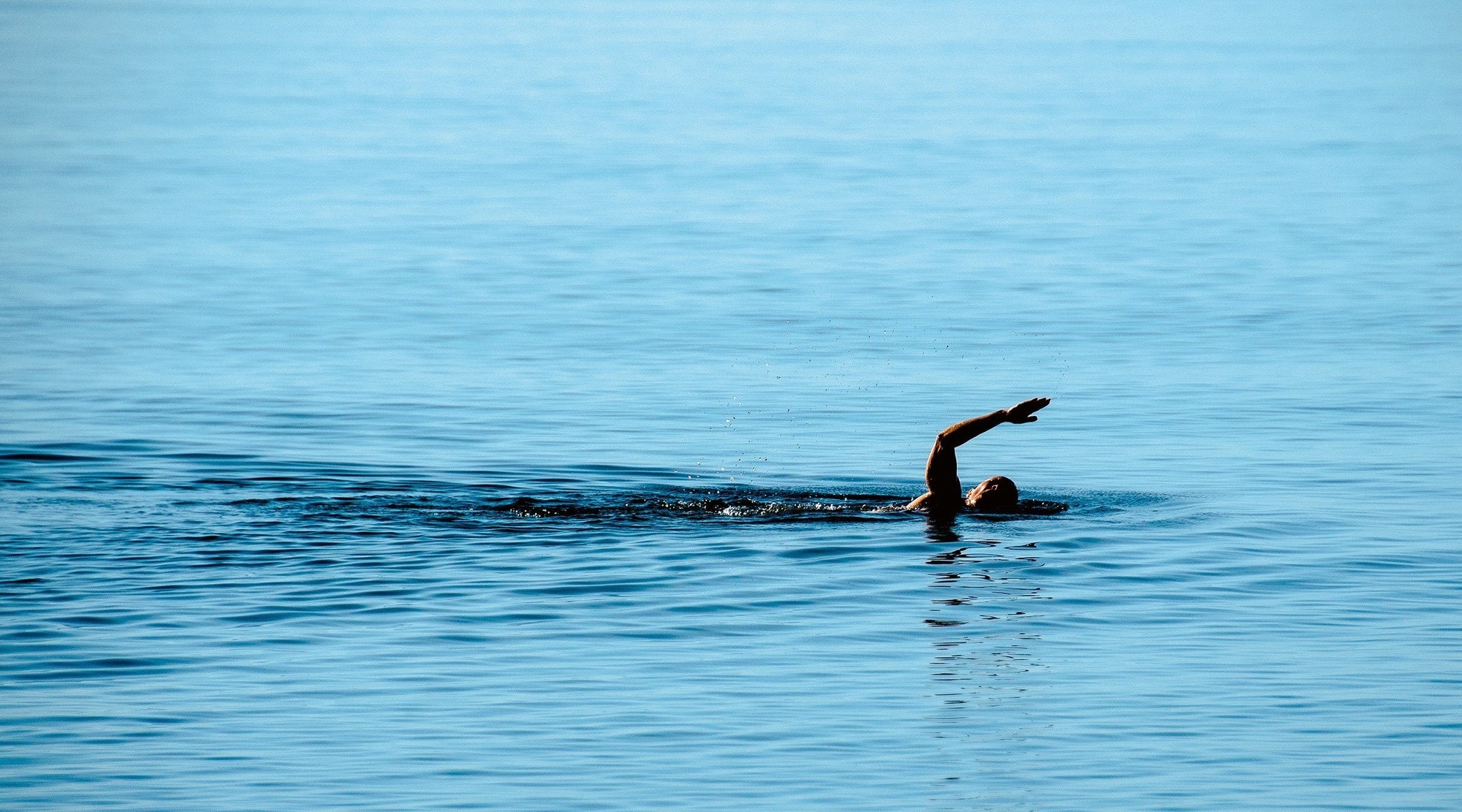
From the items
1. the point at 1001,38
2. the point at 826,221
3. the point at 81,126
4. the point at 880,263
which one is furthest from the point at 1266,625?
the point at 1001,38

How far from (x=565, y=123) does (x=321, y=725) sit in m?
57.8

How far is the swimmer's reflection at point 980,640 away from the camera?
12664 mm

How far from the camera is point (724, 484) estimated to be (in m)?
19.5

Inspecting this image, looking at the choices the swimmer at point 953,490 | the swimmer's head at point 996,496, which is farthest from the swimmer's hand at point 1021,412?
the swimmer's head at point 996,496

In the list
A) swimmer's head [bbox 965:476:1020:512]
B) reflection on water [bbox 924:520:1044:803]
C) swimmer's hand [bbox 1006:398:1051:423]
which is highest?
swimmer's hand [bbox 1006:398:1051:423]

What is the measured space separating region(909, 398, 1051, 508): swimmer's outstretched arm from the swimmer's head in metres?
0.19

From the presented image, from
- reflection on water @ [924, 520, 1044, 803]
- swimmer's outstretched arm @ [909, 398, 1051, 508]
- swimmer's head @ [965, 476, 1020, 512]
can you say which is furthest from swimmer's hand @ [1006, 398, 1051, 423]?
swimmer's head @ [965, 476, 1020, 512]

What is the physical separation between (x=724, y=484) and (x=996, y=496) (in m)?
2.84

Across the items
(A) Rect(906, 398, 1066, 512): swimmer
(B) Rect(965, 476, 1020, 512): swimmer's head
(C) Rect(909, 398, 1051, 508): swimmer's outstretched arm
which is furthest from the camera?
(B) Rect(965, 476, 1020, 512): swimmer's head

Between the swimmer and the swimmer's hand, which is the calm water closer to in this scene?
the swimmer

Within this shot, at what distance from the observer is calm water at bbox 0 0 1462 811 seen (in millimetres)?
12242

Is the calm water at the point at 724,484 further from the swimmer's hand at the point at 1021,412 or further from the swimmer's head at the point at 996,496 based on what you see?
the swimmer's hand at the point at 1021,412

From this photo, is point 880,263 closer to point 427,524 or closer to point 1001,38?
point 427,524

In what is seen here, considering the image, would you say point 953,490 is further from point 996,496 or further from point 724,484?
point 724,484
